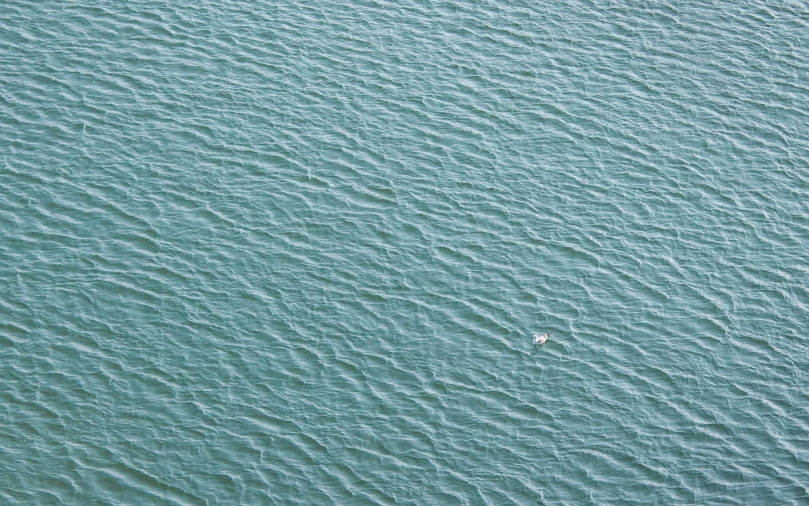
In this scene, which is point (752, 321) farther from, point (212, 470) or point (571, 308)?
point (212, 470)

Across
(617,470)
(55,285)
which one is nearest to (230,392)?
(55,285)

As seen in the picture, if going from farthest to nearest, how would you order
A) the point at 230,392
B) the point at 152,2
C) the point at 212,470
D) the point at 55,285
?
1. the point at 152,2
2. the point at 55,285
3. the point at 230,392
4. the point at 212,470

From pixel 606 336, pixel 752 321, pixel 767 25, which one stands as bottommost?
pixel 606 336

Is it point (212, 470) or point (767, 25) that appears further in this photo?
point (767, 25)

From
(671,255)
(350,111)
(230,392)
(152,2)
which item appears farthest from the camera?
(152,2)

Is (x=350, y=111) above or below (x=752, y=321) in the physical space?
above

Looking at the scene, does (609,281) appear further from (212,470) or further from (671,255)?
(212,470)
